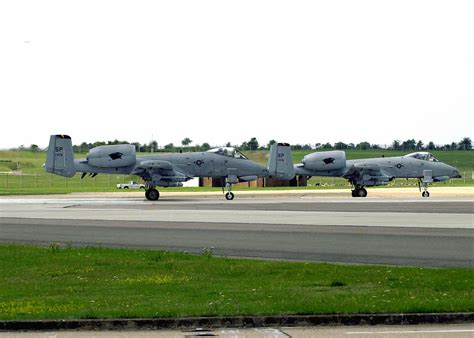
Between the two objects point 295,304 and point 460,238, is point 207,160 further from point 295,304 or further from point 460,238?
point 295,304

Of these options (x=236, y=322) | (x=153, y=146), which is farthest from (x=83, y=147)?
(x=236, y=322)

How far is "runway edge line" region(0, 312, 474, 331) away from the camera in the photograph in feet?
38.9

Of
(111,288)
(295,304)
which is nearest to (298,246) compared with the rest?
(111,288)

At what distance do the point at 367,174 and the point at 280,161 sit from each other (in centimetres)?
776

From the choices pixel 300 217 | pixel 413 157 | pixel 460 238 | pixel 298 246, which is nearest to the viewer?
pixel 298 246

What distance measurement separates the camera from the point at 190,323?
12070 millimetres

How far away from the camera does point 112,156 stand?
2319 inches

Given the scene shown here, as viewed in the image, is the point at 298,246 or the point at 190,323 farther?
the point at 298,246

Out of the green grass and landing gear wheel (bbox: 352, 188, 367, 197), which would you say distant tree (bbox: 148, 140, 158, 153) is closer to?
landing gear wheel (bbox: 352, 188, 367, 197)

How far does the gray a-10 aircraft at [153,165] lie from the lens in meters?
58.6

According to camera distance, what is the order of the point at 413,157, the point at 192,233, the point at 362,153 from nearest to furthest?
1. the point at 192,233
2. the point at 413,157
3. the point at 362,153

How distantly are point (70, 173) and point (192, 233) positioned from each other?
31.1 m

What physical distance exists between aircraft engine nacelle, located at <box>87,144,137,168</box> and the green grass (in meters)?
37.4

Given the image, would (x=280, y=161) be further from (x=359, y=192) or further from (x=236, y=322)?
(x=236, y=322)
